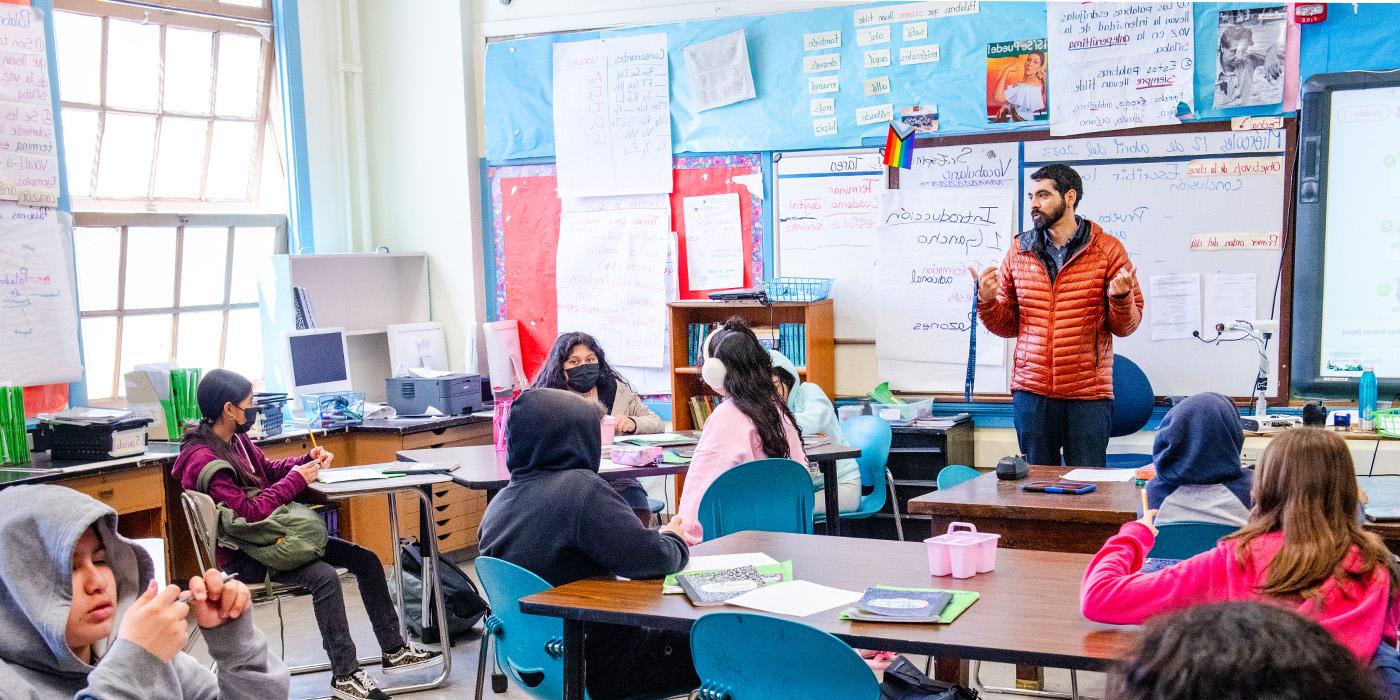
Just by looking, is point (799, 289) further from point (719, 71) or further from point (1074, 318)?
point (1074, 318)

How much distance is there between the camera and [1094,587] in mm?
2314

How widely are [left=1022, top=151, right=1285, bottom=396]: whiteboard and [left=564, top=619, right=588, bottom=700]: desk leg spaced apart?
3577 mm

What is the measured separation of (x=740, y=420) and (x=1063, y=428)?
1.55m

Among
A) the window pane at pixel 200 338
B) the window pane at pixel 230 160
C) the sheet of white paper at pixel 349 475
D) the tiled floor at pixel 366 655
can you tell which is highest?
the window pane at pixel 230 160

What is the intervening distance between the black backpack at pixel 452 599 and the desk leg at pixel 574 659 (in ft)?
6.80

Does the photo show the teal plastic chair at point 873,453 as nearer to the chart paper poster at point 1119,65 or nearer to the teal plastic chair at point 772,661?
the chart paper poster at point 1119,65

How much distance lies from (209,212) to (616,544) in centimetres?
470

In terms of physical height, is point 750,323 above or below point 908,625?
above

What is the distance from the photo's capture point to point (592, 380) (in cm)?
526

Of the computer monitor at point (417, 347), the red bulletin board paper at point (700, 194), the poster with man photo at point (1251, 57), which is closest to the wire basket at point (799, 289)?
the red bulletin board paper at point (700, 194)

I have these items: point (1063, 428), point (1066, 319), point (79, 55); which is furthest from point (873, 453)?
point (79, 55)

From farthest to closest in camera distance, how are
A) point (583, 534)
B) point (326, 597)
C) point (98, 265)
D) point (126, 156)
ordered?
1. point (126, 156)
2. point (98, 265)
3. point (326, 597)
4. point (583, 534)

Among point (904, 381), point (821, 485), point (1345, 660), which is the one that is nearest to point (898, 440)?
point (904, 381)

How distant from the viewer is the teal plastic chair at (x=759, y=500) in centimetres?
374
